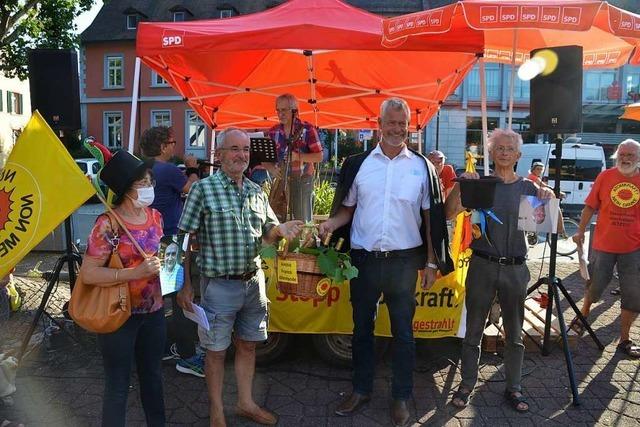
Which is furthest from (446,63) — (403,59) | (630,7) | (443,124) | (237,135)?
(630,7)

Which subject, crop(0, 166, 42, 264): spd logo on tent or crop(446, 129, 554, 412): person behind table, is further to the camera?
crop(446, 129, 554, 412): person behind table

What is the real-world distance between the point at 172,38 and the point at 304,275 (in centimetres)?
225

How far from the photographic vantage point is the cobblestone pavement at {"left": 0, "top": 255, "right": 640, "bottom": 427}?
11.2 ft

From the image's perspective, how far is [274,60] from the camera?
6547 mm

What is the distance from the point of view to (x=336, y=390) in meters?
3.83

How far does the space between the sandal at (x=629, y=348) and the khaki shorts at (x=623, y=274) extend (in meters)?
0.31

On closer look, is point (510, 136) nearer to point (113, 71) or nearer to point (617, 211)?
point (617, 211)

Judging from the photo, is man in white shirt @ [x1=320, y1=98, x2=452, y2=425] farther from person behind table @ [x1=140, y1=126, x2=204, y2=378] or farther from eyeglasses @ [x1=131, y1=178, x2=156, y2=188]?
person behind table @ [x1=140, y1=126, x2=204, y2=378]

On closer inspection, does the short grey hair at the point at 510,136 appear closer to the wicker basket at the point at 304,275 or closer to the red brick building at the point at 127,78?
the wicker basket at the point at 304,275

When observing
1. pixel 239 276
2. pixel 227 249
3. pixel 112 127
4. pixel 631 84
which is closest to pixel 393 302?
pixel 239 276

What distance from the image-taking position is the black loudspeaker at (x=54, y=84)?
4559 millimetres

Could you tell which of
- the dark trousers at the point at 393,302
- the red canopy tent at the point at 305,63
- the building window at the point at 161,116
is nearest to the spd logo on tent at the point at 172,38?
the red canopy tent at the point at 305,63

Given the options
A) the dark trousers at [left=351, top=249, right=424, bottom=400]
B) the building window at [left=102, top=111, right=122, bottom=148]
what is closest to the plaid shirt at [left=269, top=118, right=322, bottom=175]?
the dark trousers at [left=351, top=249, right=424, bottom=400]

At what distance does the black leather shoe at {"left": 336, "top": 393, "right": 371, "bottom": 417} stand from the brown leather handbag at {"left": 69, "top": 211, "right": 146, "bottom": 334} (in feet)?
5.41
